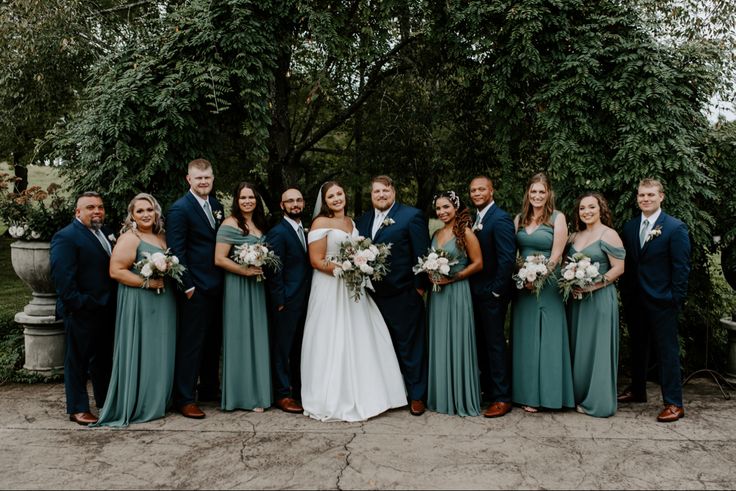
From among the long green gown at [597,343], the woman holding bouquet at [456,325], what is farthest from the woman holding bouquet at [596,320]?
the woman holding bouquet at [456,325]

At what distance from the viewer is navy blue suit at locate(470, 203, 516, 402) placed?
216 inches

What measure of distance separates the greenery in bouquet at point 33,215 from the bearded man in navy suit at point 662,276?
243 inches

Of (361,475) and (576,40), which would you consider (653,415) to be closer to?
(361,475)

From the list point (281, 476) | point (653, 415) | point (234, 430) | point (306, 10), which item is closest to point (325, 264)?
point (234, 430)

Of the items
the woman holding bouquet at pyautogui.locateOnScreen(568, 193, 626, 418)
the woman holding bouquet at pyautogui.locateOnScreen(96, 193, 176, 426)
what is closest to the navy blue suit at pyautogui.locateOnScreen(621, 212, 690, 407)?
the woman holding bouquet at pyautogui.locateOnScreen(568, 193, 626, 418)

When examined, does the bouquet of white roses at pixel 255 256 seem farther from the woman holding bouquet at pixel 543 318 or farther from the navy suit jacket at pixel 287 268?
the woman holding bouquet at pixel 543 318

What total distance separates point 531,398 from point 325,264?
2.34 meters

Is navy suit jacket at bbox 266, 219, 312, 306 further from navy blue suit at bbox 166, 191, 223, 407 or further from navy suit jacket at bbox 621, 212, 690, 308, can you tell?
navy suit jacket at bbox 621, 212, 690, 308

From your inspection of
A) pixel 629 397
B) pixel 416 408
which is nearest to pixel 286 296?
pixel 416 408

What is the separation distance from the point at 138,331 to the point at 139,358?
0.82 ft

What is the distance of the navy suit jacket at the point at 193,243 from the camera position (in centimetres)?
541

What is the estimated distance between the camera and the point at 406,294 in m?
5.76

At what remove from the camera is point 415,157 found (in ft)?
31.6

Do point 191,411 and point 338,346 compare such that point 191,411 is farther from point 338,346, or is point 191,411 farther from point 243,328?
point 338,346
